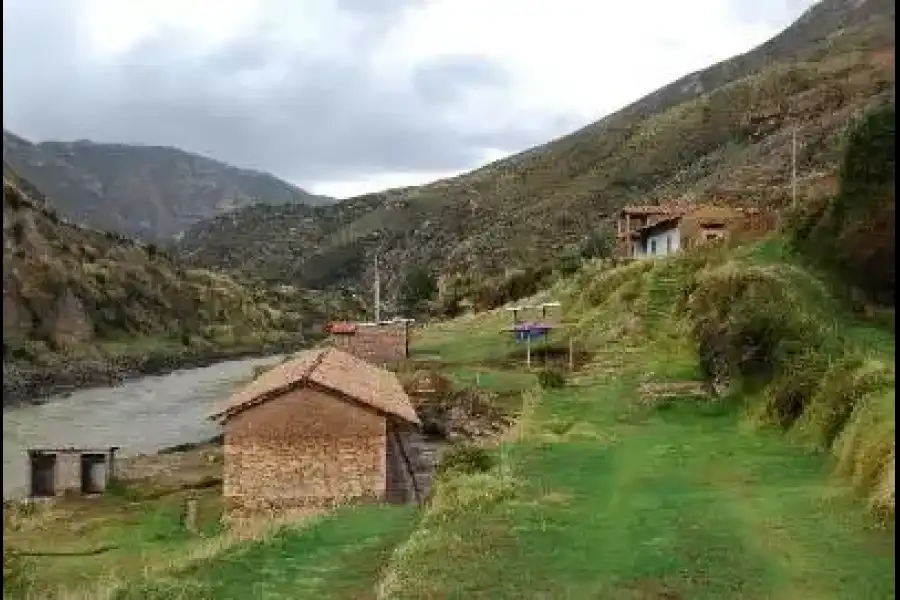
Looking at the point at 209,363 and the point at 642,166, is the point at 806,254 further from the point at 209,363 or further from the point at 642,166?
the point at 642,166

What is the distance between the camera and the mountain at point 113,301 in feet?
273

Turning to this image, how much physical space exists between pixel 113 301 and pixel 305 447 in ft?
245

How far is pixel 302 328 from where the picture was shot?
379 ft

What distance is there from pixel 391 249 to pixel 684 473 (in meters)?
119

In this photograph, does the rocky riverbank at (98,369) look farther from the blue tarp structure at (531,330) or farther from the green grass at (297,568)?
the green grass at (297,568)

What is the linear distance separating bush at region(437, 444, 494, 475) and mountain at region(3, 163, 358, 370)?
178 ft

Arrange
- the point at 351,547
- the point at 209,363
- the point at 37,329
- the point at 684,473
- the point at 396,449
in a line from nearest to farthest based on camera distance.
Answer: the point at 351,547 < the point at 684,473 < the point at 396,449 < the point at 37,329 < the point at 209,363

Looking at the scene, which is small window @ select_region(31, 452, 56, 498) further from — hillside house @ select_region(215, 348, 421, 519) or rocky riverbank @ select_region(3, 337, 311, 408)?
rocky riverbank @ select_region(3, 337, 311, 408)

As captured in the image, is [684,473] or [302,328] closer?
[684,473]

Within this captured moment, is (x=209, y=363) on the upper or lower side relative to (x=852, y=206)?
lower

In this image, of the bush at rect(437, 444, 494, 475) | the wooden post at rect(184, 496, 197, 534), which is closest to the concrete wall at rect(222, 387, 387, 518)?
the bush at rect(437, 444, 494, 475)

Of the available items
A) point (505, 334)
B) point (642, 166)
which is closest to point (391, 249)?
point (642, 166)

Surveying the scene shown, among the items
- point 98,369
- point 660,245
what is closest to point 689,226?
point 660,245

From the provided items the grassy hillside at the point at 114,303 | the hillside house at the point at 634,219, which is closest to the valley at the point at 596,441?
the hillside house at the point at 634,219
